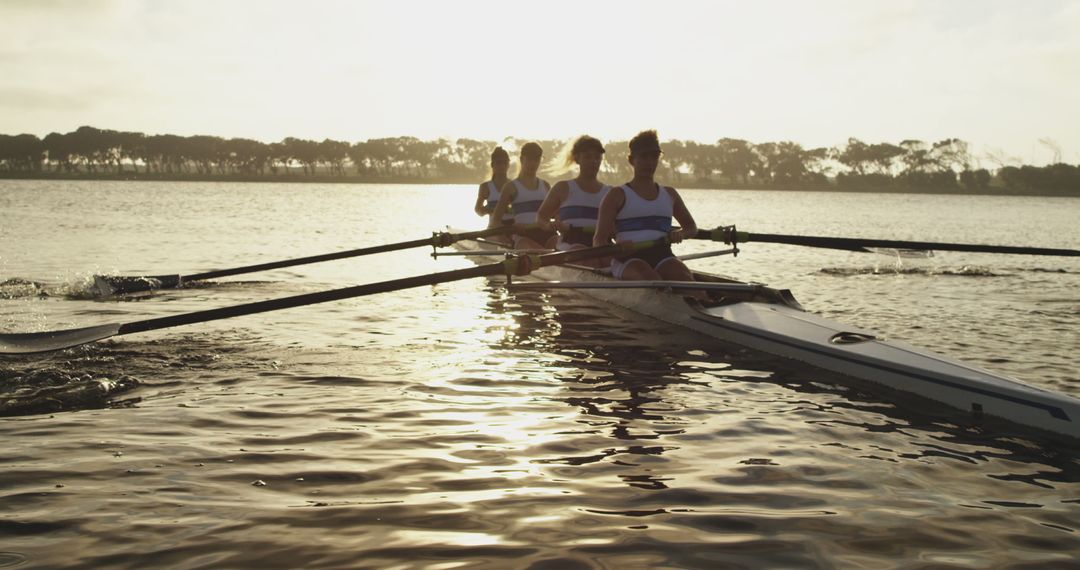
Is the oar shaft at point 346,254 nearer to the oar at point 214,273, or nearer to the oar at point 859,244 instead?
the oar at point 214,273

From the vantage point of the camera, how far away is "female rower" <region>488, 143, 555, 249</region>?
13.7 meters

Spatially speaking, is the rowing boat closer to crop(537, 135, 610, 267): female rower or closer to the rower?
crop(537, 135, 610, 267): female rower

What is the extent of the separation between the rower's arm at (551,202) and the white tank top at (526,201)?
2.68 m

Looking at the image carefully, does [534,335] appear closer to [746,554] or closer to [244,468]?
[244,468]

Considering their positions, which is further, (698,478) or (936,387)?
(936,387)

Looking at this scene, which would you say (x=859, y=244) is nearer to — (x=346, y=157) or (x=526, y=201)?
(x=526, y=201)

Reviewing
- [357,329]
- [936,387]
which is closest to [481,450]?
[936,387]

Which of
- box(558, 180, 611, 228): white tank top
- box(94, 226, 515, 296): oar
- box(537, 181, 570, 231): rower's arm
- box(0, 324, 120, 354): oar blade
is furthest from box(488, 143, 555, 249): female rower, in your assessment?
box(0, 324, 120, 354): oar blade

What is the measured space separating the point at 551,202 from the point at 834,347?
554 cm

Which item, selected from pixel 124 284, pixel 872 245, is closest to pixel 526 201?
pixel 124 284

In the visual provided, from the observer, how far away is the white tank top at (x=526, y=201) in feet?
47.1

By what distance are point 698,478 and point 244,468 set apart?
8.90 feet

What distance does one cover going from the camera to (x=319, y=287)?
14.8 meters

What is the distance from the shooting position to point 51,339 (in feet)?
23.2
